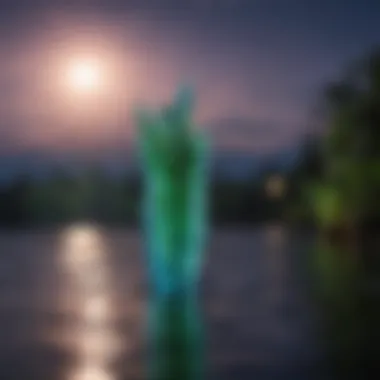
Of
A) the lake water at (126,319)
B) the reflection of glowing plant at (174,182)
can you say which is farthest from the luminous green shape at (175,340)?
the reflection of glowing plant at (174,182)

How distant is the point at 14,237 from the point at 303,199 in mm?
9558

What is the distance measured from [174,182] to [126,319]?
378 cm

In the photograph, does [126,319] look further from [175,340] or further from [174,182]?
[174,182]

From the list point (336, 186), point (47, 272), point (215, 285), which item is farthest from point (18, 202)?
point (336, 186)

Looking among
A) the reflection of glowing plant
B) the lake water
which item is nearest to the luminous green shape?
the lake water


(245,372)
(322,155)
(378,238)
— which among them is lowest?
(245,372)

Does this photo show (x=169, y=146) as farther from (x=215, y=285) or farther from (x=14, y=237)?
(x=14, y=237)

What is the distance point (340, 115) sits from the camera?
31.4 meters

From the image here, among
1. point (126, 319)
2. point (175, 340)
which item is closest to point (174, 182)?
point (126, 319)

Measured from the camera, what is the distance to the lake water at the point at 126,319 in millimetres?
9539

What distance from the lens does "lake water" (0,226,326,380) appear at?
31.3 feet

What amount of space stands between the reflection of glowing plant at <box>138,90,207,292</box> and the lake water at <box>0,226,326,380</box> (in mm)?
679

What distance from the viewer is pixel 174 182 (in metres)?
16.1

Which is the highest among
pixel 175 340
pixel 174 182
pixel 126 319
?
pixel 174 182
